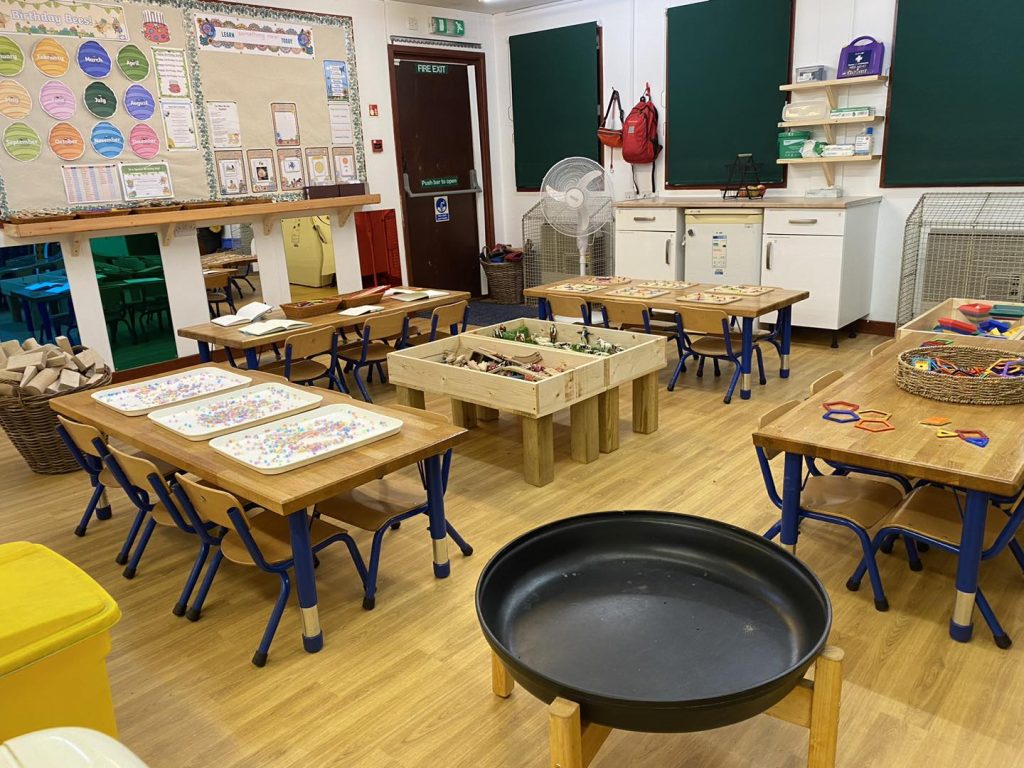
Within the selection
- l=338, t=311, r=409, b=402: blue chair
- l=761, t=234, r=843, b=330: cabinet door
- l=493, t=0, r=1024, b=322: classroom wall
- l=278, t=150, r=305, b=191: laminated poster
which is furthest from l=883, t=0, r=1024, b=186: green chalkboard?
l=278, t=150, r=305, b=191: laminated poster

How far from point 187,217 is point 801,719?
17.3 feet

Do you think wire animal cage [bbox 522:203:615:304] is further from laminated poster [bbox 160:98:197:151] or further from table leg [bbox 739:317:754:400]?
laminated poster [bbox 160:98:197:151]

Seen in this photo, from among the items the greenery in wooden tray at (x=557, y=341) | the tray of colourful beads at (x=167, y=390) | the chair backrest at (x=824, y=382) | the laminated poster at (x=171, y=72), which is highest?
the laminated poster at (x=171, y=72)

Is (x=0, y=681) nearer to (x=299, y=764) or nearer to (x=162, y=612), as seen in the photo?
(x=299, y=764)

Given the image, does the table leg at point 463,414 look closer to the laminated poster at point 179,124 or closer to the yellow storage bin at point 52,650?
the yellow storage bin at point 52,650

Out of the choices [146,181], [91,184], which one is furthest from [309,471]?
[146,181]

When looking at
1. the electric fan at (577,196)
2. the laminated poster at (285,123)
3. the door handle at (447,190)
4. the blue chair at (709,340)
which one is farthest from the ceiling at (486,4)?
the blue chair at (709,340)

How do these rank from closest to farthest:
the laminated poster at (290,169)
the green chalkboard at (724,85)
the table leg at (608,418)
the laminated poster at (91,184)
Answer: the table leg at (608,418) < the laminated poster at (91,184) < the green chalkboard at (724,85) < the laminated poster at (290,169)

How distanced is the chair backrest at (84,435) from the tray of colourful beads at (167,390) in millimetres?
181

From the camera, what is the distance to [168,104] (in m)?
5.79

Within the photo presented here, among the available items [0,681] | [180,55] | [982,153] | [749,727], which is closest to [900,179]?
[982,153]

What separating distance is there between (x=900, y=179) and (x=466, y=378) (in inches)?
161

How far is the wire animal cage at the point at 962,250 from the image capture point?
211 inches

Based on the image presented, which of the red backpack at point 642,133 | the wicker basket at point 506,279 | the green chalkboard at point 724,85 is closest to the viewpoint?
the green chalkboard at point 724,85
